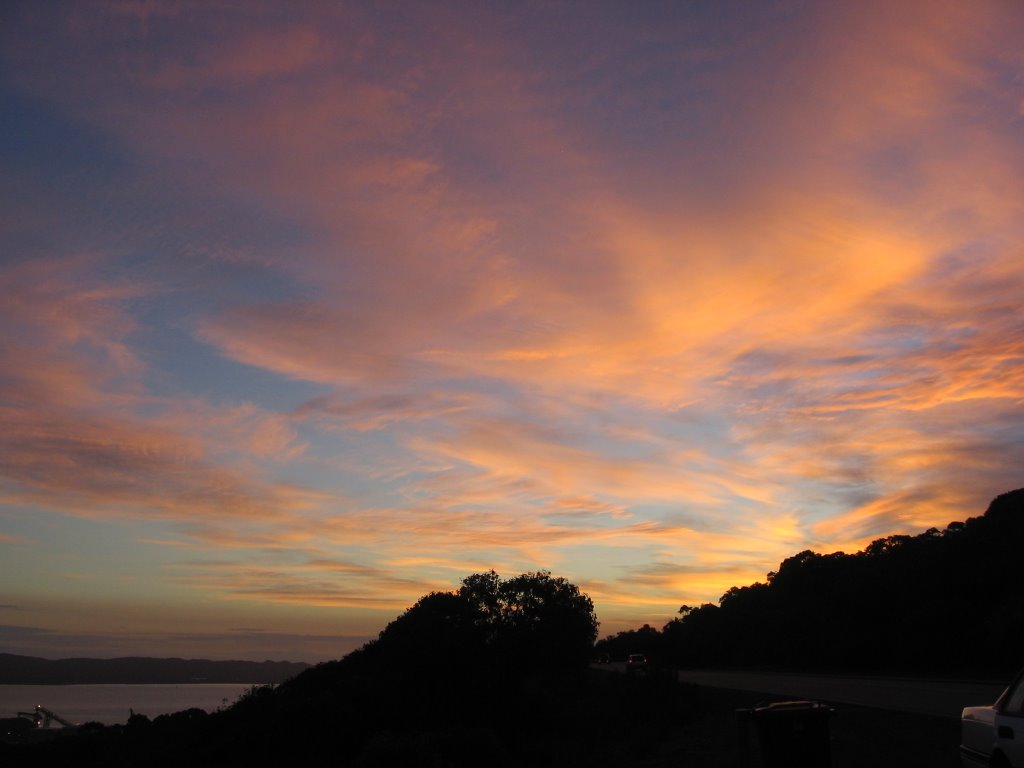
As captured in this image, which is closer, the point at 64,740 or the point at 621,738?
the point at 621,738

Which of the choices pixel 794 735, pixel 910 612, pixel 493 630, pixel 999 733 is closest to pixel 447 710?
pixel 493 630

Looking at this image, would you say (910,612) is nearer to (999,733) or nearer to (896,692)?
(896,692)

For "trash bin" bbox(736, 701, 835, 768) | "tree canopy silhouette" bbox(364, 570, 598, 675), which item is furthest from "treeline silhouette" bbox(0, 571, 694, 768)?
"trash bin" bbox(736, 701, 835, 768)

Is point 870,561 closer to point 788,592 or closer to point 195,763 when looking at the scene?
point 788,592

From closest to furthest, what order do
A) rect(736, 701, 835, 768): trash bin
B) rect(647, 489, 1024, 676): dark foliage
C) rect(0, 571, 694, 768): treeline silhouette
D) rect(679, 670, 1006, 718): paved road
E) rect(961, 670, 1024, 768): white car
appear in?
rect(961, 670, 1024, 768): white car
rect(736, 701, 835, 768): trash bin
rect(679, 670, 1006, 718): paved road
rect(0, 571, 694, 768): treeline silhouette
rect(647, 489, 1024, 676): dark foliage

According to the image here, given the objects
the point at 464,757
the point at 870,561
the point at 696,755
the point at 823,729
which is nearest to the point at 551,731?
the point at 464,757

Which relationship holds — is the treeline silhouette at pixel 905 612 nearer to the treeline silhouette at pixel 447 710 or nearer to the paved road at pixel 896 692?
the paved road at pixel 896 692

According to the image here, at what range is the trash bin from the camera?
10328 mm

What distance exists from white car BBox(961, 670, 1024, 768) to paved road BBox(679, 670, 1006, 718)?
10.6m

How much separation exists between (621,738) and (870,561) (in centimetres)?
5199

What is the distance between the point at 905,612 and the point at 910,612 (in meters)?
1.35

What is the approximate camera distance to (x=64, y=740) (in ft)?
170

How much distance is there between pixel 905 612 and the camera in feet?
173

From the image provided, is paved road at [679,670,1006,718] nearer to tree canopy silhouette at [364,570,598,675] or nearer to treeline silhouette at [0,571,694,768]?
treeline silhouette at [0,571,694,768]
